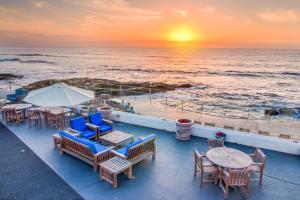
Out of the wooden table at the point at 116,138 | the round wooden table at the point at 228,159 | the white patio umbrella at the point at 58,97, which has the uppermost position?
the white patio umbrella at the point at 58,97

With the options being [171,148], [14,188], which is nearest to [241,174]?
[171,148]

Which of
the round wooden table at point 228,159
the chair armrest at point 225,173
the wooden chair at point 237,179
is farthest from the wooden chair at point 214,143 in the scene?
the wooden chair at point 237,179

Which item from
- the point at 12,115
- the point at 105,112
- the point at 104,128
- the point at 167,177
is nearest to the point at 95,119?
the point at 104,128

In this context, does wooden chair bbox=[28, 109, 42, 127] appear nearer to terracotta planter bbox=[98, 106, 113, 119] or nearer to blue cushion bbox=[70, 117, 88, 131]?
terracotta planter bbox=[98, 106, 113, 119]

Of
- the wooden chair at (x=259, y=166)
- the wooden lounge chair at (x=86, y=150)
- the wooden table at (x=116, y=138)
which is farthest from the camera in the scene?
the wooden table at (x=116, y=138)

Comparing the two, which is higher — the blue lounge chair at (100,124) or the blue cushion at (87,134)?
the blue lounge chair at (100,124)

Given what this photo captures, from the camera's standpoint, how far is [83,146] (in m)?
5.46

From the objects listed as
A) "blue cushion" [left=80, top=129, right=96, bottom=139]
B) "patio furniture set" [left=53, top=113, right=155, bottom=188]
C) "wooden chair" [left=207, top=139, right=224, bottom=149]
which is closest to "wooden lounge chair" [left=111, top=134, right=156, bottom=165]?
"patio furniture set" [left=53, top=113, right=155, bottom=188]

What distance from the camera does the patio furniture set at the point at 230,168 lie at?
422 centimetres

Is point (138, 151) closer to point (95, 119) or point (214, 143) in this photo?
point (214, 143)

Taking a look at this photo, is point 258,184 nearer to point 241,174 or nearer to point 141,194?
point 241,174

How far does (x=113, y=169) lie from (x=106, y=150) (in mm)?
828

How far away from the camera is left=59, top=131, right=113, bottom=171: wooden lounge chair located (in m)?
5.33

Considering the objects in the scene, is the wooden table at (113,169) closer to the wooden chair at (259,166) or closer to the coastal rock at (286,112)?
the wooden chair at (259,166)
